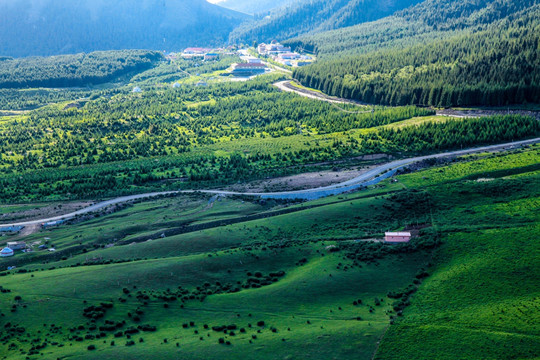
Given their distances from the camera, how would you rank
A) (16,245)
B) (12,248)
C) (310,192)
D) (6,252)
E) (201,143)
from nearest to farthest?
1. (6,252)
2. (12,248)
3. (16,245)
4. (310,192)
5. (201,143)

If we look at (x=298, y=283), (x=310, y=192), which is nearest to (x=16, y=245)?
(x=298, y=283)

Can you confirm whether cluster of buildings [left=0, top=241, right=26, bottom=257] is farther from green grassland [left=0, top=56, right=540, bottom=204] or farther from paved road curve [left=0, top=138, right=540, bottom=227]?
green grassland [left=0, top=56, right=540, bottom=204]

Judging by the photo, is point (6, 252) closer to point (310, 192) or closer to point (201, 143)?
point (310, 192)

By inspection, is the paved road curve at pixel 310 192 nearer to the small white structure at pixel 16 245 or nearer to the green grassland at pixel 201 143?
the green grassland at pixel 201 143

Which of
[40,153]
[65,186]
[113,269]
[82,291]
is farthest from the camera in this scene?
[40,153]

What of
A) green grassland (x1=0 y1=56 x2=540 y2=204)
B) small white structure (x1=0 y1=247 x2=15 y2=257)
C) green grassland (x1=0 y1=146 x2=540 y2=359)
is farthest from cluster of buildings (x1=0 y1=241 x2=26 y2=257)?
green grassland (x1=0 y1=56 x2=540 y2=204)

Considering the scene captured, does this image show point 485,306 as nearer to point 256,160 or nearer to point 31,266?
point 31,266

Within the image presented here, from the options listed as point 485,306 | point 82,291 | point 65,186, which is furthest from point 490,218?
point 65,186

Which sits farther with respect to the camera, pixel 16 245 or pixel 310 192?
pixel 310 192
